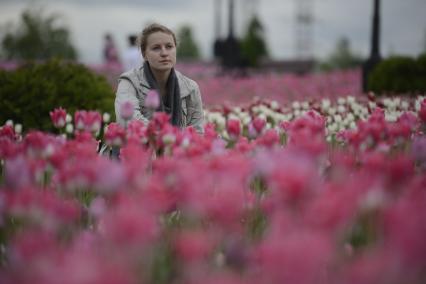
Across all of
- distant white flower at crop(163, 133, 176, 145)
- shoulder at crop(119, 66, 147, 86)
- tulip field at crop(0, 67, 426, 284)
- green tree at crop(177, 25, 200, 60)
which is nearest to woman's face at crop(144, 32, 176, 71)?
shoulder at crop(119, 66, 147, 86)

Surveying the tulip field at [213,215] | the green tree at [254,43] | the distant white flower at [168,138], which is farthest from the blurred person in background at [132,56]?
the green tree at [254,43]

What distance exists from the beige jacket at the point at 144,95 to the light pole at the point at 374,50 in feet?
24.9

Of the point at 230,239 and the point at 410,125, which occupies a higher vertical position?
the point at 410,125

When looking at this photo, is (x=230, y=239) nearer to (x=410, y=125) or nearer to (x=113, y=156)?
(x=410, y=125)

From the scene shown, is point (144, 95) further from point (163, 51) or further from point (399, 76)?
point (399, 76)

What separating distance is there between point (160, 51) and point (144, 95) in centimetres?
40

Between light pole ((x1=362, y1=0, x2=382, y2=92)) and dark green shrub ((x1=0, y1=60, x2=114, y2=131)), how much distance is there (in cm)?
682

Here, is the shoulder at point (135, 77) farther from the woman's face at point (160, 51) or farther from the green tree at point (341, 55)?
the green tree at point (341, 55)

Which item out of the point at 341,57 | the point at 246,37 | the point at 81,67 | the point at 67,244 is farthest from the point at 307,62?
the point at 341,57

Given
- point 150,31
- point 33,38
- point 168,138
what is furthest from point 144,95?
point 33,38

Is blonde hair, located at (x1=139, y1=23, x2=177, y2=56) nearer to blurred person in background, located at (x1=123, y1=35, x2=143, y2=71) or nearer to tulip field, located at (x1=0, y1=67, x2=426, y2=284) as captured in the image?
tulip field, located at (x1=0, y1=67, x2=426, y2=284)

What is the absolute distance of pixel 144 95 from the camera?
4.19 m

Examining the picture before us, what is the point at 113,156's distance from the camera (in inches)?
152

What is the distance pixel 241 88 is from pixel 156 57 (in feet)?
31.2
